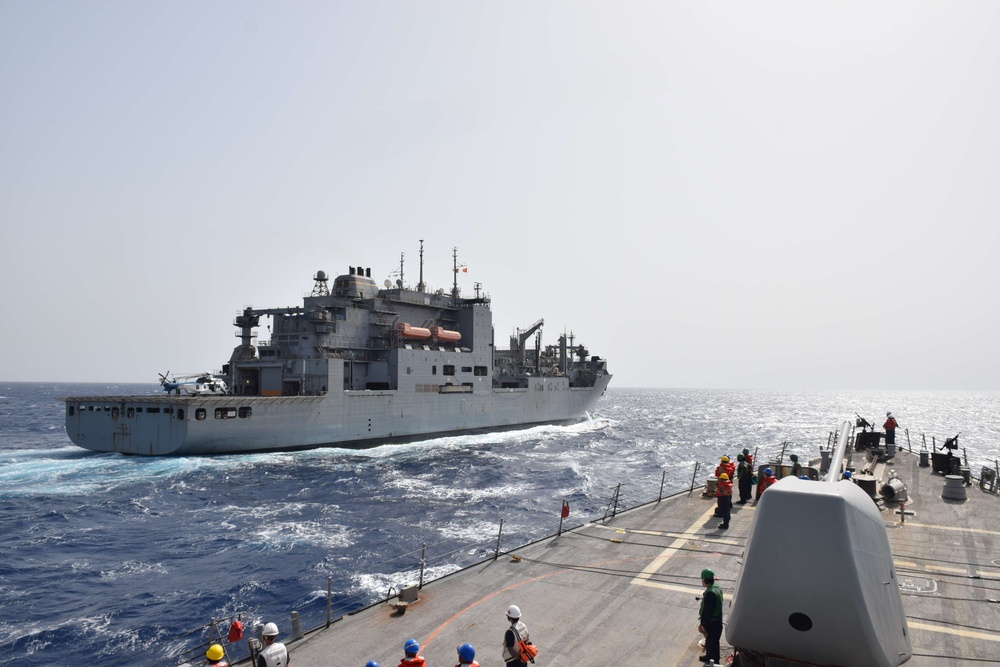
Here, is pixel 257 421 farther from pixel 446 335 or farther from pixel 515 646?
pixel 515 646

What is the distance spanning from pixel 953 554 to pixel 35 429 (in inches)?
2631

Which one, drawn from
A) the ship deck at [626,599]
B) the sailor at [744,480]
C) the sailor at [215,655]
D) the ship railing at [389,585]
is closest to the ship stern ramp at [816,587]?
the ship deck at [626,599]

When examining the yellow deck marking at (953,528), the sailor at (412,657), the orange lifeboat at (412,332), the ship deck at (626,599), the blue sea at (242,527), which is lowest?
the blue sea at (242,527)

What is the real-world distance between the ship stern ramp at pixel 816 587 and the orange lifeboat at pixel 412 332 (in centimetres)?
3933

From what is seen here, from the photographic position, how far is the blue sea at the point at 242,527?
13273 millimetres

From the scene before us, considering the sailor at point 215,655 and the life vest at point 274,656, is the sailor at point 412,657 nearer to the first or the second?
the life vest at point 274,656


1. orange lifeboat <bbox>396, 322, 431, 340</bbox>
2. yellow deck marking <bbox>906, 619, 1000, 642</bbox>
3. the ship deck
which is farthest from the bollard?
orange lifeboat <bbox>396, 322, 431, 340</bbox>

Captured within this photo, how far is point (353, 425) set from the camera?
39.0 meters

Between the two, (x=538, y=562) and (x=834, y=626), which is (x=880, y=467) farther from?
(x=834, y=626)

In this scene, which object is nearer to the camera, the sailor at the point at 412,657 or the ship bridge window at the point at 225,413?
the sailor at the point at 412,657

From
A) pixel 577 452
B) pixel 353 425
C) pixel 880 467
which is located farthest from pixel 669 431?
pixel 880 467

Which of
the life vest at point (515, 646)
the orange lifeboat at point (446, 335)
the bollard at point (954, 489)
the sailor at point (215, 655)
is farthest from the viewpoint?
the orange lifeboat at point (446, 335)

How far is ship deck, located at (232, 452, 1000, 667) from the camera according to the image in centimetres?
795

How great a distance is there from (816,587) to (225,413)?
1291 inches
